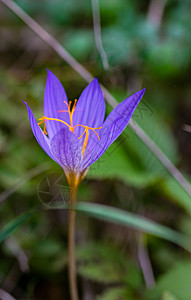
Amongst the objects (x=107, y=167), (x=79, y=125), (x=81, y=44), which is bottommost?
(x=107, y=167)

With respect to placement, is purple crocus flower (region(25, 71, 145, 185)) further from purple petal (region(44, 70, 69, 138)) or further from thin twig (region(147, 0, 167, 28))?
thin twig (region(147, 0, 167, 28))

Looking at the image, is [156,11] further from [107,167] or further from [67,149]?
[67,149]

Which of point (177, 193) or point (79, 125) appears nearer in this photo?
point (79, 125)

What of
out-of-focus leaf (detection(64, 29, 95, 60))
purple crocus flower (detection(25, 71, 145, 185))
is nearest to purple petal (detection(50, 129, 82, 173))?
purple crocus flower (detection(25, 71, 145, 185))

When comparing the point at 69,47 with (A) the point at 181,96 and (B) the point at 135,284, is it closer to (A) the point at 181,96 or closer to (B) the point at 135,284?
(A) the point at 181,96

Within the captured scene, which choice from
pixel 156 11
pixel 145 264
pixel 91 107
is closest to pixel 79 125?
pixel 91 107

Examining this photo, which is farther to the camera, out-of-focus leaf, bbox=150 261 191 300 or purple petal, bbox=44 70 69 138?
out-of-focus leaf, bbox=150 261 191 300

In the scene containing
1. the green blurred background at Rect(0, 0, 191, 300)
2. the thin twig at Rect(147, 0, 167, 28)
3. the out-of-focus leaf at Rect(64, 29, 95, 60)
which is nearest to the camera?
the green blurred background at Rect(0, 0, 191, 300)

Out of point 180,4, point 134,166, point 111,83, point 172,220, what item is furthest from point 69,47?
point 172,220
